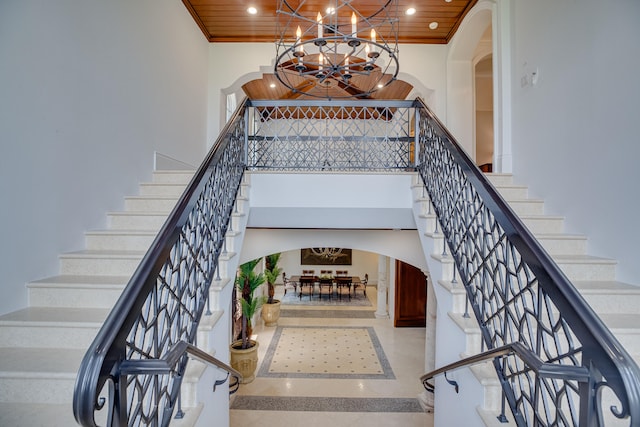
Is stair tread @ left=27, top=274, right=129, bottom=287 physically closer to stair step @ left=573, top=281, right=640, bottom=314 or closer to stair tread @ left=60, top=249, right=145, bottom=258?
stair tread @ left=60, top=249, right=145, bottom=258

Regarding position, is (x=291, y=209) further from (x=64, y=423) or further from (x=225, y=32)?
(x=225, y=32)

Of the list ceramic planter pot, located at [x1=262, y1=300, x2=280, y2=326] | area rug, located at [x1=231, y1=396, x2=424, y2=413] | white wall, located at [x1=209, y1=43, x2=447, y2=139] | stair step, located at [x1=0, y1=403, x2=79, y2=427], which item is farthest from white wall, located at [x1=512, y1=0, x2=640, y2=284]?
ceramic planter pot, located at [x1=262, y1=300, x2=280, y2=326]

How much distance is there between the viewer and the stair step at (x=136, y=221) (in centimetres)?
293

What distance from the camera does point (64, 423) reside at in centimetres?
147

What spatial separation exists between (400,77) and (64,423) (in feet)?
20.3

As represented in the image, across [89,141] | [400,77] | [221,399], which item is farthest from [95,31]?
[400,77]

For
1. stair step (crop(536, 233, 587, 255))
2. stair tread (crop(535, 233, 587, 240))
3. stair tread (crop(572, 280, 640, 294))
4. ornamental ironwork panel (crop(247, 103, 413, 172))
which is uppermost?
ornamental ironwork panel (crop(247, 103, 413, 172))

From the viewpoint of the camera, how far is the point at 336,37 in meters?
2.43

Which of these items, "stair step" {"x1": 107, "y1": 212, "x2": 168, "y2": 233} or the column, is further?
the column

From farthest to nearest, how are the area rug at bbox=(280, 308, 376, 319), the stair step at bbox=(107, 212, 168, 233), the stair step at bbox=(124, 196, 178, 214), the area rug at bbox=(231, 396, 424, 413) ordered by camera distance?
the area rug at bbox=(280, 308, 376, 319) → the area rug at bbox=(231, 396, 424, 413) → the stair step at bbox=(124, 196, 178, 214) → the stair step at bbox=(107, 212, 168, 233)

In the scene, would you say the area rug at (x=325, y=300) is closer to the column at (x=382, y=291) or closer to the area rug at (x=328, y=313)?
the area rug at (x=328, y=313)

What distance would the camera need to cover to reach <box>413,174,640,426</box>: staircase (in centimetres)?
171

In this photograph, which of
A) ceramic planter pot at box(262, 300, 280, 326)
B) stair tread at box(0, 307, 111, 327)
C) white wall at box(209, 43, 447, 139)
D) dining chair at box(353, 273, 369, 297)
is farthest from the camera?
dining chair at box(353, 273, 369, 297)

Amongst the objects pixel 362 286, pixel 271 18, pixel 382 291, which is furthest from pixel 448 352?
pixel 362 286
